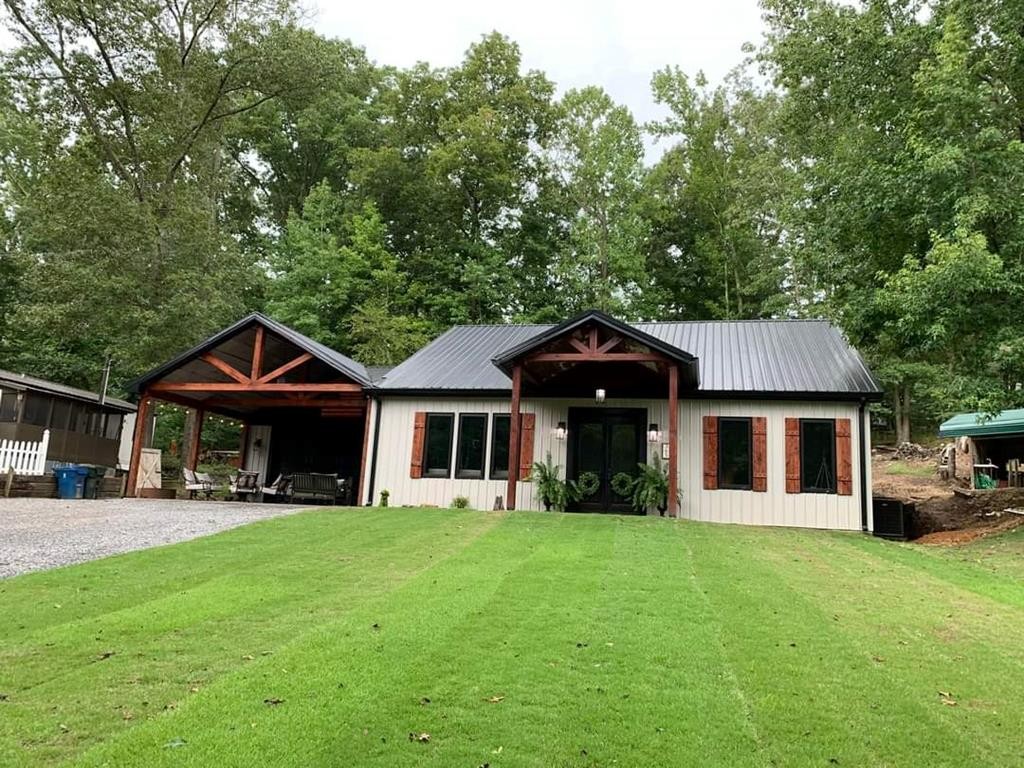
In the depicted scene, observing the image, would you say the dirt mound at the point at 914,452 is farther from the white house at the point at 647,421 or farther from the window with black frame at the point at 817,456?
the window with black frame at the point at 817,456

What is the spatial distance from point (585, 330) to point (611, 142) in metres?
19.5

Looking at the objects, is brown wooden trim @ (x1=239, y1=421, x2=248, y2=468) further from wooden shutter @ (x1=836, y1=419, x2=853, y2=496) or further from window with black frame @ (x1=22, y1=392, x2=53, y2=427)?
wooden shutter @ (x1=836, y1=419, x2=853, y2=496)

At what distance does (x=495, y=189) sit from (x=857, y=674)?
27.1m

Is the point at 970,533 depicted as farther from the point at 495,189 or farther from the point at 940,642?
the point at 495,189

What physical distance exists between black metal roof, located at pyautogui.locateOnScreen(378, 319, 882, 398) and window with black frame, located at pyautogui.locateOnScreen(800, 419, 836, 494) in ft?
2.00

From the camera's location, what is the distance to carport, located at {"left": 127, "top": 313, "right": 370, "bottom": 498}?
14.3m

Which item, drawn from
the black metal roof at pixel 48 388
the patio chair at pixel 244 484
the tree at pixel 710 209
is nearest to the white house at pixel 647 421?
the patio chair at pixel 244 484

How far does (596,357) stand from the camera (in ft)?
39.1

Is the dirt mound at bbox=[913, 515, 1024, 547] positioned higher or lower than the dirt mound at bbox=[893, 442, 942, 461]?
lower

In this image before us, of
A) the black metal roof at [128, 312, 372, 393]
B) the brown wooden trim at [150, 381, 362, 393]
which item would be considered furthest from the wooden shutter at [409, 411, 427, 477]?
the brown wooden trim at [150, 381, 362, 393]

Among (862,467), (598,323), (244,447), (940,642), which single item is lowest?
(940,642)

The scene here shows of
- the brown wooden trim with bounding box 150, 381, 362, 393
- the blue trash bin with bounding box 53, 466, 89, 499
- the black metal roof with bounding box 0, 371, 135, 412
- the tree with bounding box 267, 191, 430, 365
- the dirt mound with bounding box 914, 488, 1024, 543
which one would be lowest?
the blue trash bin with bounding box 53, 466, 89, 499

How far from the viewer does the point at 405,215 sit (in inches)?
1204

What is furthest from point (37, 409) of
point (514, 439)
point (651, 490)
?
point (651, 490)
